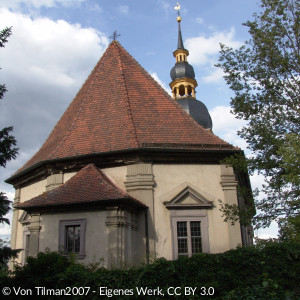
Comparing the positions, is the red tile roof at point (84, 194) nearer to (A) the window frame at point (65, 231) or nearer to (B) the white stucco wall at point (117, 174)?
(B) the white stucco wall at point (117, 174)

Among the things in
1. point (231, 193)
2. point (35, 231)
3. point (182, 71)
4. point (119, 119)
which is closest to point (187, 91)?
point (182, 71)

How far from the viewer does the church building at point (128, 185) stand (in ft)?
37.1

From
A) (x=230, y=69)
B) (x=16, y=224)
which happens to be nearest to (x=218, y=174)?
(x=230, y=69)

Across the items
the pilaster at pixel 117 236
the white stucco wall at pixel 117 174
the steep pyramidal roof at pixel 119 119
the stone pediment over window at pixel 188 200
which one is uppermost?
the steep pyramidal roof at pixel 119 119

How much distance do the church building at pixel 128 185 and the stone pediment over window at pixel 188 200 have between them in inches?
1.4

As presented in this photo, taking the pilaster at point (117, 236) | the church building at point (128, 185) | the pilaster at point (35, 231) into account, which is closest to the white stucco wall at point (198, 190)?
the church building at point (128, 185)

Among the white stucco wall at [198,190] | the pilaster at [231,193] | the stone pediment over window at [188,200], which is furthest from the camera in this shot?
the stone pediment over window at [188,200]

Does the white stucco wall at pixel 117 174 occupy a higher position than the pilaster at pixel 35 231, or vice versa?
the white stucco wall at pixel 117 174

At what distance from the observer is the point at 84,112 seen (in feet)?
48.9

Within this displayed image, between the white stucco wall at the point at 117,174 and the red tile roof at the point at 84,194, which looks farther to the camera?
the white stucco wall at the point at 117,174

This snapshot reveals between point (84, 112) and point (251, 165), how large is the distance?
7.52 m

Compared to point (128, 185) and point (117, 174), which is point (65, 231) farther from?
point (117, 174)

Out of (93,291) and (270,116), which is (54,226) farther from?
(270,116)

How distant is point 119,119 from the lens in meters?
14.0
